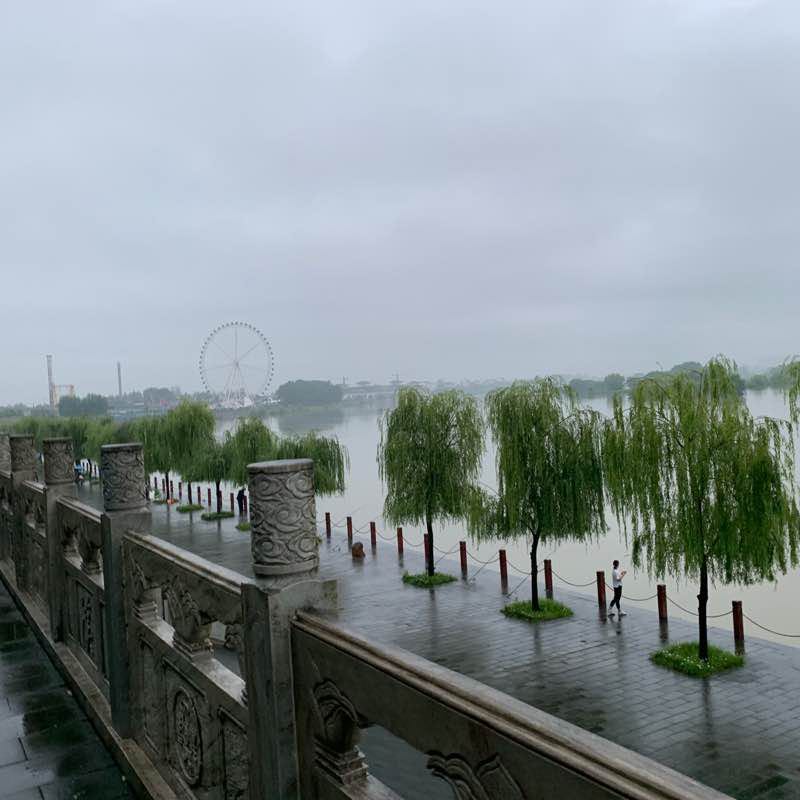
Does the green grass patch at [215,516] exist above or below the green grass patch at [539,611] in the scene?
above

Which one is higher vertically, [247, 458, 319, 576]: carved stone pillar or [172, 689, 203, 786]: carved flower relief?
[247, 458, 319, 576]: carved stone pillar

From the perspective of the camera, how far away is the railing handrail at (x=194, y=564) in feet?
10.5

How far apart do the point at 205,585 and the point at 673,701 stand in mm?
10045

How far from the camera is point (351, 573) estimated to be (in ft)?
70.0

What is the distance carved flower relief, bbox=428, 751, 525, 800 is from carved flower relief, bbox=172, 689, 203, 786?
1891mm

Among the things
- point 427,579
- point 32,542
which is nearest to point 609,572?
point 427,579

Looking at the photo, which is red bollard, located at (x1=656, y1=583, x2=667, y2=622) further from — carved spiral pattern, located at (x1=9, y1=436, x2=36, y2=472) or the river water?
carved spiral pattern, located at (x1=9, y1=436, x2=36, y2=472)

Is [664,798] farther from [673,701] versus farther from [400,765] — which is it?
[673,701]

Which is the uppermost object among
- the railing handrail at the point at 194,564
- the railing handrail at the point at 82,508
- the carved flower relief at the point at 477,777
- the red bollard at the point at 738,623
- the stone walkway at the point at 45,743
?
the railing handrail at the point at 82,508

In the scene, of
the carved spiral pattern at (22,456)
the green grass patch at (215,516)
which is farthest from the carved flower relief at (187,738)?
the green grass patch at (215,516)

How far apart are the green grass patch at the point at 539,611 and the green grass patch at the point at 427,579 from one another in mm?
3079

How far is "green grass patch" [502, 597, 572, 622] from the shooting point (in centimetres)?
1596

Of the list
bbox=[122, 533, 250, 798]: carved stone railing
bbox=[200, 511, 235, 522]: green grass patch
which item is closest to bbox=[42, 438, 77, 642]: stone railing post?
bbox=[122, 533, 250, 798]: carved stone railing

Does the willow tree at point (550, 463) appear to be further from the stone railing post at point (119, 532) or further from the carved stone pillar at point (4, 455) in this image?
the stone railing post at point (119, 532)
